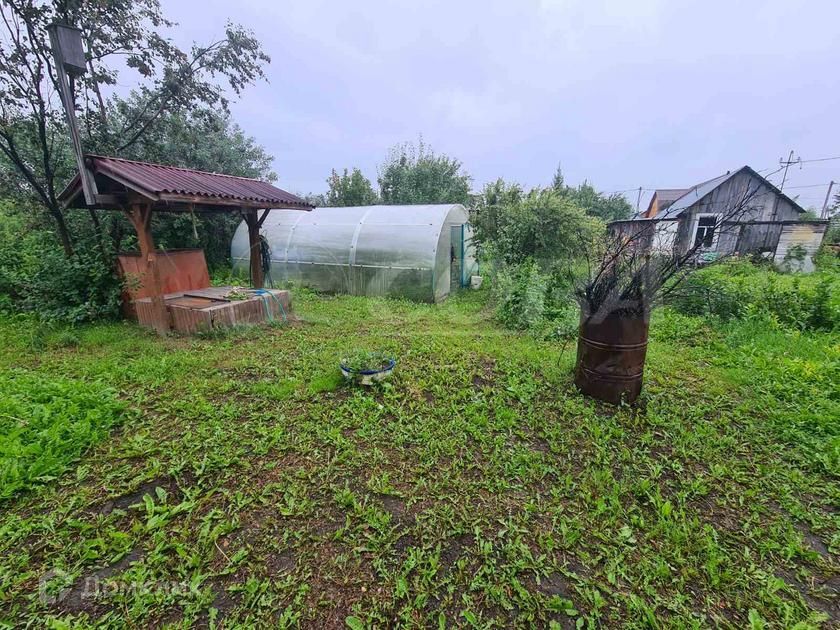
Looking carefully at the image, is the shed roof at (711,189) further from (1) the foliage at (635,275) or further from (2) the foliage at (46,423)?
(2) the foliage at (46,423)

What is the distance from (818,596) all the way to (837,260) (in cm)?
1317

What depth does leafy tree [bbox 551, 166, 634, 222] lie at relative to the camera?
25.2 m

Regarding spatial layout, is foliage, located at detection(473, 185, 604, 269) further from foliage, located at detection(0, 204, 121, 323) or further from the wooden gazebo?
foliage, located at detection(0, 204, 121, 323)

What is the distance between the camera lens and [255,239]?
695cm

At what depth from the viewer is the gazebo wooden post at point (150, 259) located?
510 centimetres

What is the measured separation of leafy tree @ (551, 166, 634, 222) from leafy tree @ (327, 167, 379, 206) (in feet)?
46.8

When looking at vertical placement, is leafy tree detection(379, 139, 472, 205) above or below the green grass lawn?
above

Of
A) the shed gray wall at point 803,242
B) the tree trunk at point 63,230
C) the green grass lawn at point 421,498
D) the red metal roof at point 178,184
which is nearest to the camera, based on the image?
the green grass lawn at point 421,498

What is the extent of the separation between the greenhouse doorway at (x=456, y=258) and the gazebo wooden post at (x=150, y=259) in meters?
5.98

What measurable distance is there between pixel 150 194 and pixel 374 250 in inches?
178

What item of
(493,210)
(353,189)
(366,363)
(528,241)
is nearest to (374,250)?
(493,210)

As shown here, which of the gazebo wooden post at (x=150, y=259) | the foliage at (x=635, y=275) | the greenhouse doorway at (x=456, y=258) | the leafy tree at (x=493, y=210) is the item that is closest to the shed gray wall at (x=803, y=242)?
the leafy tree at (x=493, y=210)

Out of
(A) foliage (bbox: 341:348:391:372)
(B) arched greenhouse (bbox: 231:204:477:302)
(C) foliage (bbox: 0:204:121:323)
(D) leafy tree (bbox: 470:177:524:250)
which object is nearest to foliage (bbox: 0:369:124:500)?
(A) foliage (bbox: 341:348:391:372)

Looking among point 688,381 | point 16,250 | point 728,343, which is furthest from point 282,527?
point 16,250
